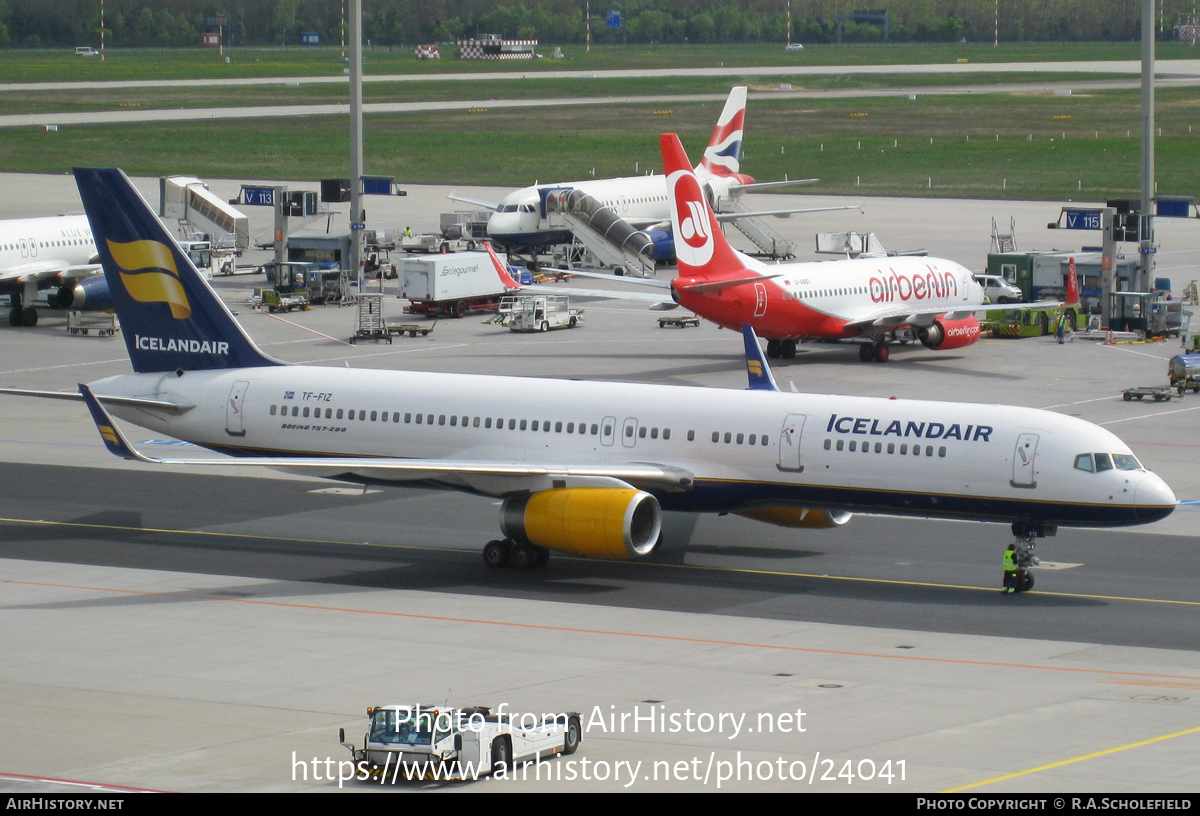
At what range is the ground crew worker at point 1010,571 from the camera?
3462cm

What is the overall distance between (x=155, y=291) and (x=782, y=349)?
2998cm

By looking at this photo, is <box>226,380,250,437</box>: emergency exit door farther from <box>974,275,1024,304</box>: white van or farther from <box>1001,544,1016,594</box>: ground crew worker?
<box>974,275,1024,304</box>: white van

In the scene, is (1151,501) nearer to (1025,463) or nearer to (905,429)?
(1025,463)

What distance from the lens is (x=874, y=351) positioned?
216 feet

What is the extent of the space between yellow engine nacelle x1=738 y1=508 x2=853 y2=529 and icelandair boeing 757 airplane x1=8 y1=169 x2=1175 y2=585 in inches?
1.7

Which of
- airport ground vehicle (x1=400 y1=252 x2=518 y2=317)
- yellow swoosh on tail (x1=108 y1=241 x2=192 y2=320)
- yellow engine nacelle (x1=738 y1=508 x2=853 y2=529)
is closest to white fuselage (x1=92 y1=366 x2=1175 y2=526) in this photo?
yellow engine nacelle (x1=738 y1=508 x2=853 y2=529)

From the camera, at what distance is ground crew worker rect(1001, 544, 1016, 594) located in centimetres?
3462

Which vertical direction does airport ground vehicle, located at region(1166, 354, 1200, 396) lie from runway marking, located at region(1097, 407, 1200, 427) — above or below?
above

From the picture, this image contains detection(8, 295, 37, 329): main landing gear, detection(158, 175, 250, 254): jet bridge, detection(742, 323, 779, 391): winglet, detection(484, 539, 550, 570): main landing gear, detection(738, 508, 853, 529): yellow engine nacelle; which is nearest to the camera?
detection(484, 539, 550, 570): main landing gear

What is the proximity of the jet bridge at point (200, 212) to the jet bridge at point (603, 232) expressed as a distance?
726 inches

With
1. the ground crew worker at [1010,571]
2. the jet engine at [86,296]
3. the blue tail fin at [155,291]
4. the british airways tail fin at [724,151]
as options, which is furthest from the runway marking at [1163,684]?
the british airways tail fin at [724,151]

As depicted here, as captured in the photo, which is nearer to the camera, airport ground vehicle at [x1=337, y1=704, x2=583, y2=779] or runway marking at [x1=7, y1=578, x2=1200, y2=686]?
airport ground vehicle at [x1=337, y1=704, x2=583, y2=779]

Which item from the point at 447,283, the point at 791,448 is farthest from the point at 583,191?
the point at 791,448

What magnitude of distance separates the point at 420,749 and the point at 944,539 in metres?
20.8
